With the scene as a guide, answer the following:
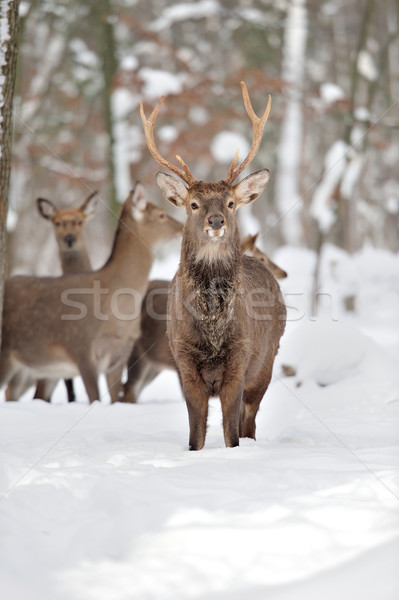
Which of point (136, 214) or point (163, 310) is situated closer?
point (136, 214)

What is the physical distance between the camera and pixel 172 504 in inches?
141

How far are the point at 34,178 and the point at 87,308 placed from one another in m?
11.4

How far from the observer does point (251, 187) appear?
565cm

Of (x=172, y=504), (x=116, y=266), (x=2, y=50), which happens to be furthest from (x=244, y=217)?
(x=172, y=504)

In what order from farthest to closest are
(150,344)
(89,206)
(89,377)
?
(89,206) → (150,344) → (89,377)

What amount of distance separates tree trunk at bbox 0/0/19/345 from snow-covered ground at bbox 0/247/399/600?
5.55ft

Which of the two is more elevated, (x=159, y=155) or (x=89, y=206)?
(x=159, y=155)

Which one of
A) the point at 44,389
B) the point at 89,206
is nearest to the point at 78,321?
the point at 44,389

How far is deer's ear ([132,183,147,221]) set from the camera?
8531 millimetres

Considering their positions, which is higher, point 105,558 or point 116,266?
point 116,266

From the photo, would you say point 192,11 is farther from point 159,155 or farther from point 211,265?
point 211,265

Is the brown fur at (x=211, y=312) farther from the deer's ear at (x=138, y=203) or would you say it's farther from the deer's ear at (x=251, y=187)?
the deer's ear at (x=138, y=203)

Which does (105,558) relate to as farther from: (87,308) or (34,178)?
(34,178)

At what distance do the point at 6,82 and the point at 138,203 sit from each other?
2645mm
